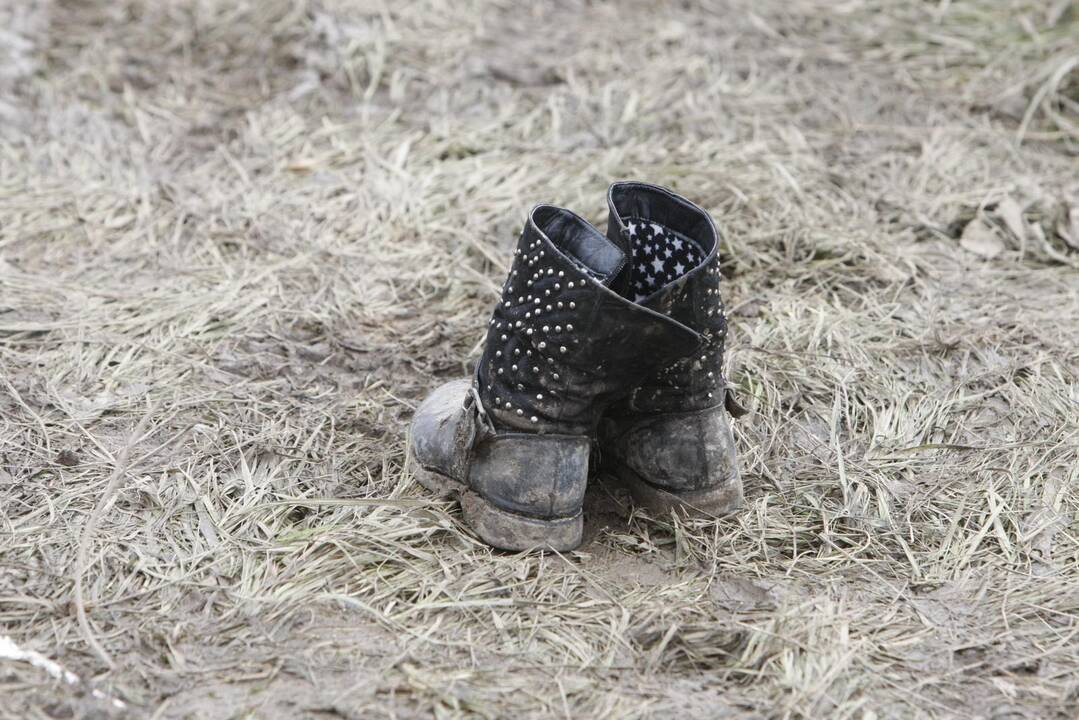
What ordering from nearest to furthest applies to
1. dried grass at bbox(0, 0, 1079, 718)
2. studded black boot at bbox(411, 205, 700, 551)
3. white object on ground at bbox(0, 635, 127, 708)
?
1. white object on ground at bbox(0, 635, 127, 708)
2. dried grass at bbox(0, 0, 1079, 718)
3. studded black boot at bbox(411, 205, 700, 551)

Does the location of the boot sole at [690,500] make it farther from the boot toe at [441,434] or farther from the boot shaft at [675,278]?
the boot toe at [441,434]

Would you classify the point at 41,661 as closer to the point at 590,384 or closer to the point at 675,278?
the point at 590,384

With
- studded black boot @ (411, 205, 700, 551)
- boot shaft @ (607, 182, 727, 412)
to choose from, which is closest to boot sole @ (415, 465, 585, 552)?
studded black boot @ (411, 205, 700, 551)

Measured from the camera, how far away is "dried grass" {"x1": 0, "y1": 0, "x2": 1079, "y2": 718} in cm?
161

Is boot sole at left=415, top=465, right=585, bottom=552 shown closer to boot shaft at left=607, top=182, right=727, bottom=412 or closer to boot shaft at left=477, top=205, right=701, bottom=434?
boot shaft at left=477, top=205, right=701, bottom=434

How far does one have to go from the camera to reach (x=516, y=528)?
1843 mm

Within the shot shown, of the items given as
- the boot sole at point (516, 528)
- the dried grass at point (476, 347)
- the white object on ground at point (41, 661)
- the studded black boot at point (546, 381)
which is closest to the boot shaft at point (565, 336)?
the studded black boot at point (546, 381)

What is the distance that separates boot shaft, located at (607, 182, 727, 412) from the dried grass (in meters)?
0.24

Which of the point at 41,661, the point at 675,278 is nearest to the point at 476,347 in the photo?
the point at 675,278

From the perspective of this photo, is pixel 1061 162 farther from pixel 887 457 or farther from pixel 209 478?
pixel 209 478

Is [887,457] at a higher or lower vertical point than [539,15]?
lower

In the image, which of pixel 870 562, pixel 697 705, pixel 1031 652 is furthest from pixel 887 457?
pixel 697 705

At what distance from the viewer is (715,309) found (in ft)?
6.02

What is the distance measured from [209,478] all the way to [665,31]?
2.49 meters
